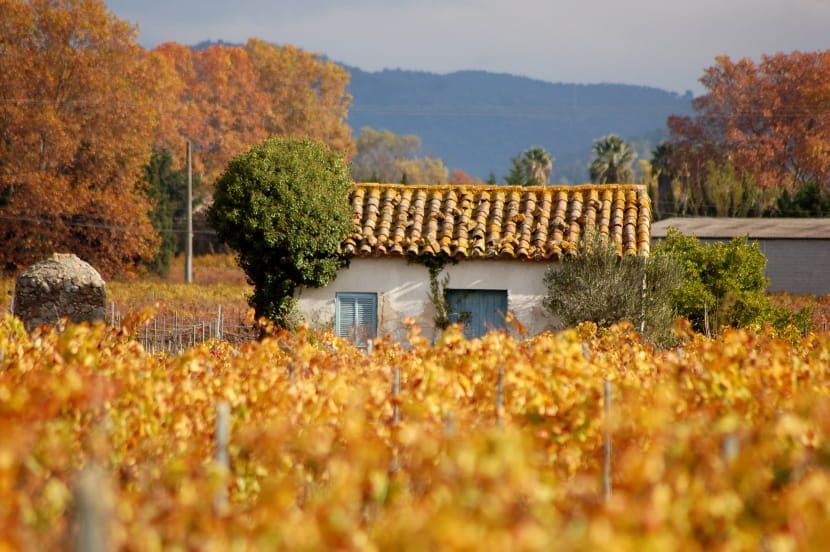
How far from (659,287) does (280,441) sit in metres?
13.2

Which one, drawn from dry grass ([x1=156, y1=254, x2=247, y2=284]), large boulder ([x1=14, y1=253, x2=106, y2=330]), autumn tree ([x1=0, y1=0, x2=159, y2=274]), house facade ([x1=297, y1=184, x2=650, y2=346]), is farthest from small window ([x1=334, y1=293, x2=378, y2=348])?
dry grass ([x1=156, y1=254, x2=247, y2=284])

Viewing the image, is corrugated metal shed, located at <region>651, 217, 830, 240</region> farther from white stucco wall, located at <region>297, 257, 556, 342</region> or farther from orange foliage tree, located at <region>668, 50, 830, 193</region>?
orange foliage tree, located at <region>668, 50, 830, 193</region>

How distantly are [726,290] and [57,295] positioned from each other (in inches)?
551

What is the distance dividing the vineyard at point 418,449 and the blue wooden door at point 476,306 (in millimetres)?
7541

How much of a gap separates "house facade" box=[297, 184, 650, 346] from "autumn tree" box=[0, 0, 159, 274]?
2483 cm

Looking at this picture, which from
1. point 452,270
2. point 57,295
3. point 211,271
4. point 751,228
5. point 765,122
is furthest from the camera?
point 765,122

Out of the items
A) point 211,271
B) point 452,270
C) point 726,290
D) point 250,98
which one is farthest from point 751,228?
point 250,98

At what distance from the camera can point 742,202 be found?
2074 inches

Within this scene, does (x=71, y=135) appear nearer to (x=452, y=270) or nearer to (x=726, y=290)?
(x=452, y=270)

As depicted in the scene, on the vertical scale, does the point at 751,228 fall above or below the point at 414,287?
above

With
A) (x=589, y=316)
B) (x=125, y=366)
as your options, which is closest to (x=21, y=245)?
(x=589, y=316)

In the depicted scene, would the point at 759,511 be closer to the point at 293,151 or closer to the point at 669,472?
the point at 669,472

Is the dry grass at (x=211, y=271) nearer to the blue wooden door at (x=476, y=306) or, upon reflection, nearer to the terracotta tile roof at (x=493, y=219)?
the terracotta tile roof at (x=493, y=219)

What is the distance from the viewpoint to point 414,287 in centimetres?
1888
